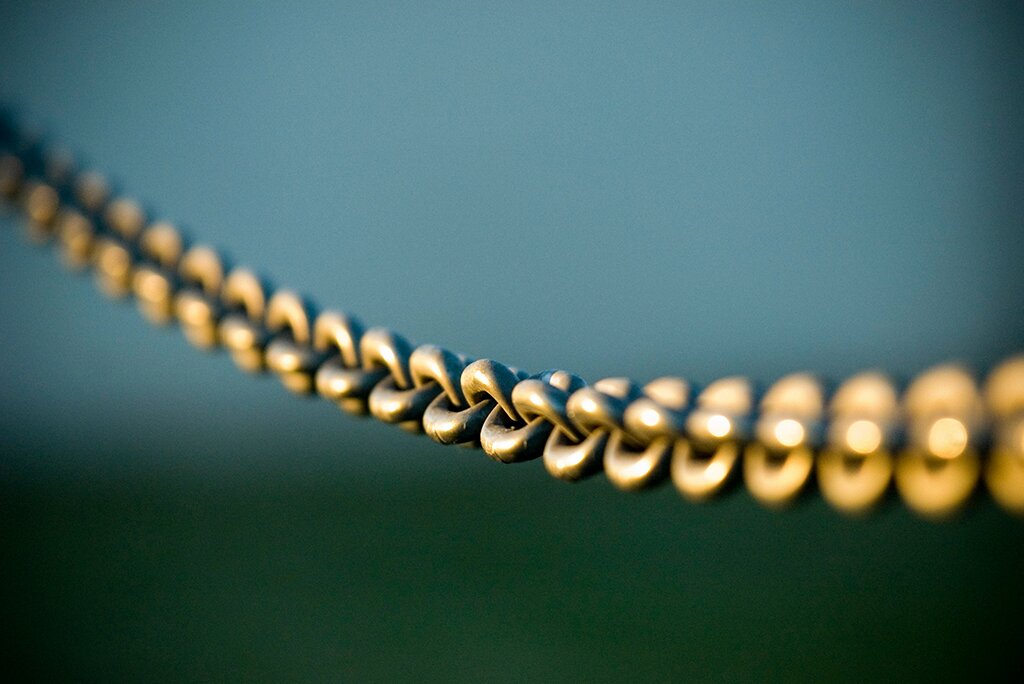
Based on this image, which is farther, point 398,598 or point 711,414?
point 398,598

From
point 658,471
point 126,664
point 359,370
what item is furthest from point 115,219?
point 126,664

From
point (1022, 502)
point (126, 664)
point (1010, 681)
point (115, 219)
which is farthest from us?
point (1010, 681)

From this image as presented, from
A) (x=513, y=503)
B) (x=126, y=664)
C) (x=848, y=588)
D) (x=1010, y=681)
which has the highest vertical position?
(x=513, y=503)

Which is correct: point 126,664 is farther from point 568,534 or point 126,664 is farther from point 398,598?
point 568,534

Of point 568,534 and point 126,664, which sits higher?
point 568,534

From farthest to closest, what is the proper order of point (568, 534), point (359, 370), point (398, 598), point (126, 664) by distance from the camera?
1. point (568, 534)
2. point (398, 598)
3. point (126, 664)
4. point (359, 370)

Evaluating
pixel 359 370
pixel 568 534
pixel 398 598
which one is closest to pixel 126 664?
pixel 398 598
